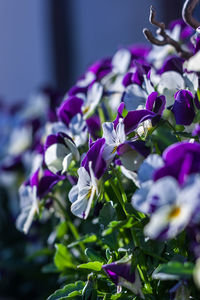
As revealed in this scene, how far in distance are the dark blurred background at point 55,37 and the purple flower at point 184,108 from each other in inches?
85.8

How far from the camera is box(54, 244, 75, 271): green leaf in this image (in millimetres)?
807

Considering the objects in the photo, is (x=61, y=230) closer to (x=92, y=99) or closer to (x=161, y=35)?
(x=92, y=99)

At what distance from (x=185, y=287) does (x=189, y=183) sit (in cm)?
15

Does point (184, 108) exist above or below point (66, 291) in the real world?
above

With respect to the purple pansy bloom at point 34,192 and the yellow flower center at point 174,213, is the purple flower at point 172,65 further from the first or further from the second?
the yellow flower center at point 174,213

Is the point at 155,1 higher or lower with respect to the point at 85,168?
lower

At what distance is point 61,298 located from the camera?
62 centimetres

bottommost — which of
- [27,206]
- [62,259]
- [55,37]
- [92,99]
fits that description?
[55,37]

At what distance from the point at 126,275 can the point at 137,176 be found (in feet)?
0.40

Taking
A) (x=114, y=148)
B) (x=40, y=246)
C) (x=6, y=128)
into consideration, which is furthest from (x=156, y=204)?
(x=6, y=128)

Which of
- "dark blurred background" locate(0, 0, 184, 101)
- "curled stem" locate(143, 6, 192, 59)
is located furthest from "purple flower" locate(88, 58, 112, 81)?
"dark blurred background" locate(0, 0, 184, 101)

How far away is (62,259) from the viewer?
0.81m

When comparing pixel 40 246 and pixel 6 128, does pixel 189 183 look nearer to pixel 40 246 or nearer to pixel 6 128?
pixel 40 246

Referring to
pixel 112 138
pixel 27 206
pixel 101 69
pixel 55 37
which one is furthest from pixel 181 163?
pixel 55 37
